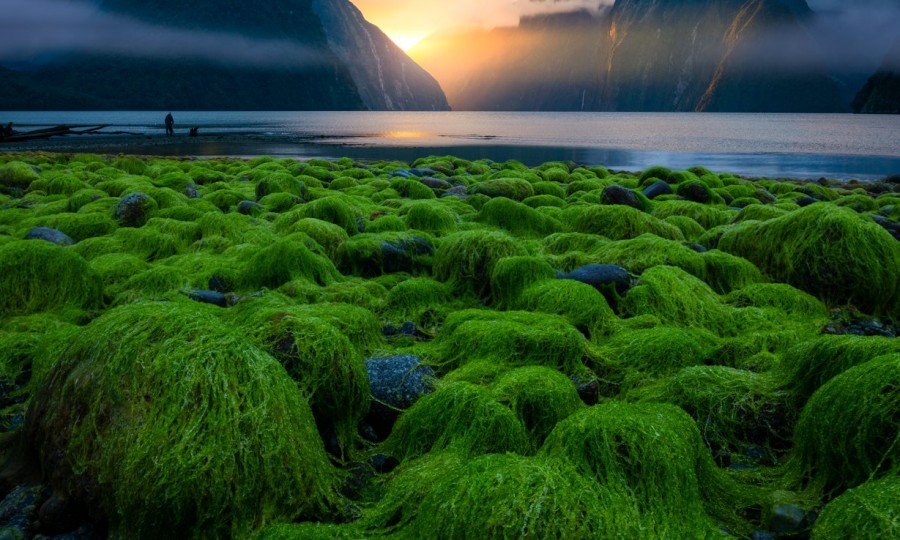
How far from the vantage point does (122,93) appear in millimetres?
180125

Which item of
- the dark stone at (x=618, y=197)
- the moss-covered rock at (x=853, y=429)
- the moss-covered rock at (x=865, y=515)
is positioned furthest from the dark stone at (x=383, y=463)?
the dark stone at (x=618, y=197)

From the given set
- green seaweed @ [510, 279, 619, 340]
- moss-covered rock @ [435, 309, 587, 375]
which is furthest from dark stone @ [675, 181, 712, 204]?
moss-covered rock @ [435, 309, 587, 375]

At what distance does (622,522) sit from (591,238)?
5.51 meters

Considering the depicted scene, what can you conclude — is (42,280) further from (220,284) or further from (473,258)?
(473,258)

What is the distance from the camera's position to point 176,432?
7.90 feet

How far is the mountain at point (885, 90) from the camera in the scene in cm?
12269

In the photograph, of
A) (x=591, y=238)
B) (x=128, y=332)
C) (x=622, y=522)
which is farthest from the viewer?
(x=591, y=238)

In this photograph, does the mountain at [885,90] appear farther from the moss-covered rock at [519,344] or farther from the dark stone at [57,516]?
the dark stone at [57,516]

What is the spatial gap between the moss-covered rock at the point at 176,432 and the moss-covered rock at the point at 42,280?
→ 2.74 meters

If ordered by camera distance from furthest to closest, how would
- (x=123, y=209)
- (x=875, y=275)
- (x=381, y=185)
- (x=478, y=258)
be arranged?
(x=381, y=185) < (x=123, y=209) < (x=478, y=258) < (x=875, y=275)

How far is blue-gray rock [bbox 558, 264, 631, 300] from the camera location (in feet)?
17.9

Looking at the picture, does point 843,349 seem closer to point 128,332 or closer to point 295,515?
point 295,515

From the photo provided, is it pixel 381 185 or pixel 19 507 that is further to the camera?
pixel 381 185

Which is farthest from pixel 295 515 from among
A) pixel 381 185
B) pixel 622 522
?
pixel 381 185
